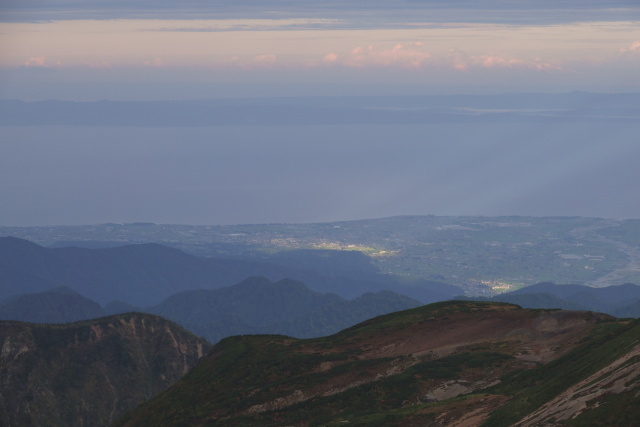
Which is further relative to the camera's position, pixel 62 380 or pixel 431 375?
pixel 62 380

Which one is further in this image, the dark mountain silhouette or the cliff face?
the cliff face

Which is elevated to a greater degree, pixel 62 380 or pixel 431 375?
pixel 431 375

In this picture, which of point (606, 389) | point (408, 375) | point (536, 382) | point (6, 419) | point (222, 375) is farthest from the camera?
point (6, 419)

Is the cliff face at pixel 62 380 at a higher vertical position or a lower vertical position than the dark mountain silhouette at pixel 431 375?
lower

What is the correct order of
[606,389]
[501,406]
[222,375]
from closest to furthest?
[606,389], [501,406], [222,375]

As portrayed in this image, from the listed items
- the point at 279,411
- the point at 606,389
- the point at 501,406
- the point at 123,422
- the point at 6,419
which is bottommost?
the point at 6,419

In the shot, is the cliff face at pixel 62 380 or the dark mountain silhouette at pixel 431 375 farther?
the cliff face at pixel 62 380

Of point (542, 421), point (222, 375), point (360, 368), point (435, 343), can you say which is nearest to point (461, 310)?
point (435, 343)

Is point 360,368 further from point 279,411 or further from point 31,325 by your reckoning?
point 31,325
